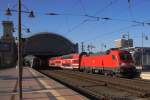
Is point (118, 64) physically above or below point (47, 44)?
below

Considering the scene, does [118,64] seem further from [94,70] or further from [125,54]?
[94,70]

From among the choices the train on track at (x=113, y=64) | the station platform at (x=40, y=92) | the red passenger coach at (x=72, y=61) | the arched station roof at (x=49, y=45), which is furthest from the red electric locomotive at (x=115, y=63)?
the arched station roof at (x=49, y=45)

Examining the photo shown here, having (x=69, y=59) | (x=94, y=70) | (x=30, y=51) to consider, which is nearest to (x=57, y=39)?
(x=30, y=51)

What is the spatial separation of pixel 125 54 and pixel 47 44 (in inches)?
4311

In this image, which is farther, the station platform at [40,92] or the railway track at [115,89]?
the railway track at [115,89]

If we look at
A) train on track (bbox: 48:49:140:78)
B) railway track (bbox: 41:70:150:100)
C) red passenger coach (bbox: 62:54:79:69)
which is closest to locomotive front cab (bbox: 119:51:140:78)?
train on track (bbox: 48:49:140:78)

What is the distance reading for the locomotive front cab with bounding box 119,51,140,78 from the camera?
4125 cm

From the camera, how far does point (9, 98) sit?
19.0m

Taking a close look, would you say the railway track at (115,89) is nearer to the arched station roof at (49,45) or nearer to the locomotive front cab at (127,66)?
the locomotive front cab at (127,66)

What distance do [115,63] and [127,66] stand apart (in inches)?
70.5

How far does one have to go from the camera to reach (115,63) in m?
42.9

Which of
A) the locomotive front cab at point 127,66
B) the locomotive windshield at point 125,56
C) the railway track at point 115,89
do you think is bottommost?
the railway track at point 115,89

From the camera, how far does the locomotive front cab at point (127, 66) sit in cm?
4125

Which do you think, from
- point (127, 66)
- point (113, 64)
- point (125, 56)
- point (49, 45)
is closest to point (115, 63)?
point (113, 64)
